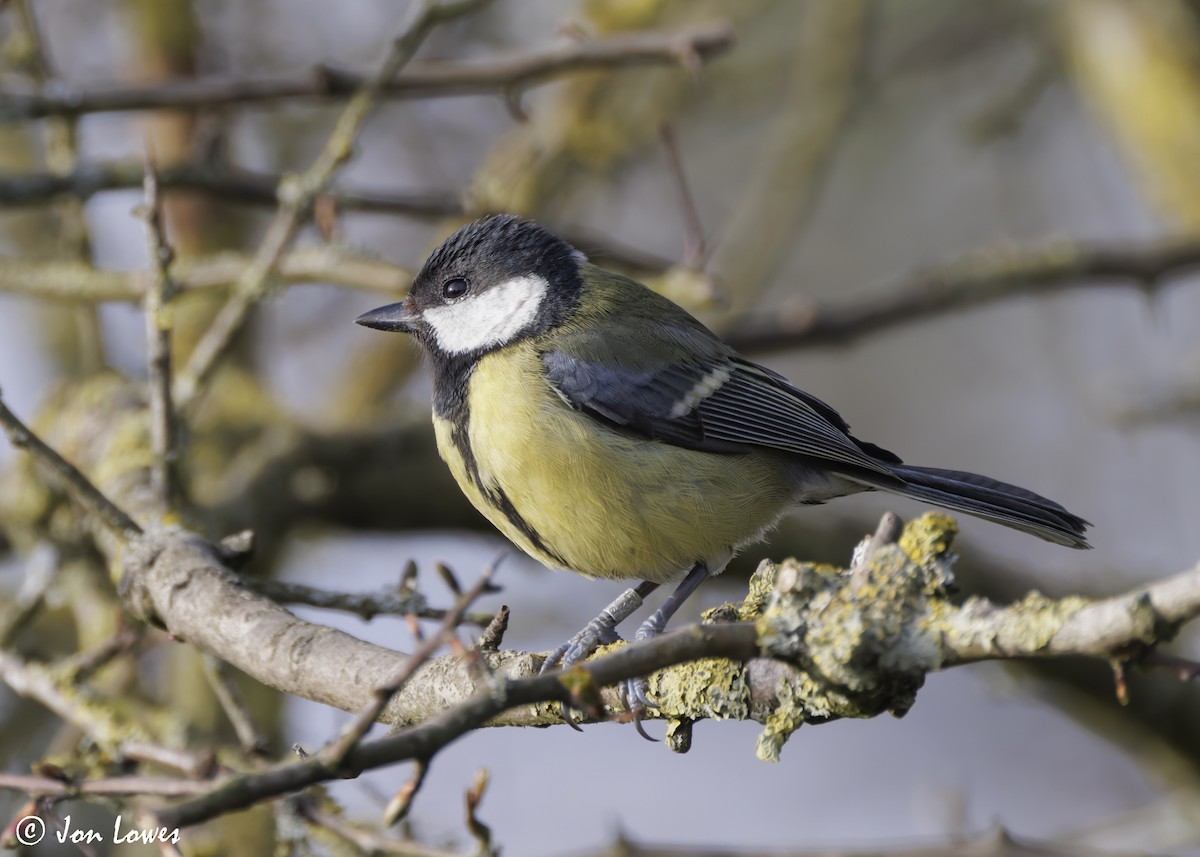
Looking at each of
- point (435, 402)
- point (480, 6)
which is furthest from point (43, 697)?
point (480, 6)

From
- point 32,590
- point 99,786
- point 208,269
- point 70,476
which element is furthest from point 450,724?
point 208,269

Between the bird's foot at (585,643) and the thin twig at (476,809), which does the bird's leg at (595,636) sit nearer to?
the bird's foot at (585,643)

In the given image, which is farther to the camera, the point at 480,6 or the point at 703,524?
the point at 480,6

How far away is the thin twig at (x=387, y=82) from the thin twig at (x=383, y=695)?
2.13 m

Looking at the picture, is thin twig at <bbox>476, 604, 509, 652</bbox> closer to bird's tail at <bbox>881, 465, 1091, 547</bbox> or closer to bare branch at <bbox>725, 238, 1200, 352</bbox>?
bird's tail at <bbox>881, 465, 1091, 547</bbox>

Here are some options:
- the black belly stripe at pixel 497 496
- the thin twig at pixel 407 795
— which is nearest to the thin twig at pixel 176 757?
the thin twig at pixel 407 795

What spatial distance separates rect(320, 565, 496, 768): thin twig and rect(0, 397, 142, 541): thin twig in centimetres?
116

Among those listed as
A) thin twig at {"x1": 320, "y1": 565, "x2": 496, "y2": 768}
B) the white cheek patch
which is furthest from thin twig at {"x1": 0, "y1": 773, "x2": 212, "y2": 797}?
the white cheek patch

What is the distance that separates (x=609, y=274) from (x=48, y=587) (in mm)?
1685

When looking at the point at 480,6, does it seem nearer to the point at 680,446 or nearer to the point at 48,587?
the point at 680,446

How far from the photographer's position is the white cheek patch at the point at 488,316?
2945 mm

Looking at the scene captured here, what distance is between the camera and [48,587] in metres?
2.88

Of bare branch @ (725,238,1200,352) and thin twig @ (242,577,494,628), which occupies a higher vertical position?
bare branch @ (725,238,1200,352)

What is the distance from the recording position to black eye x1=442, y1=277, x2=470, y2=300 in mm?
3070
